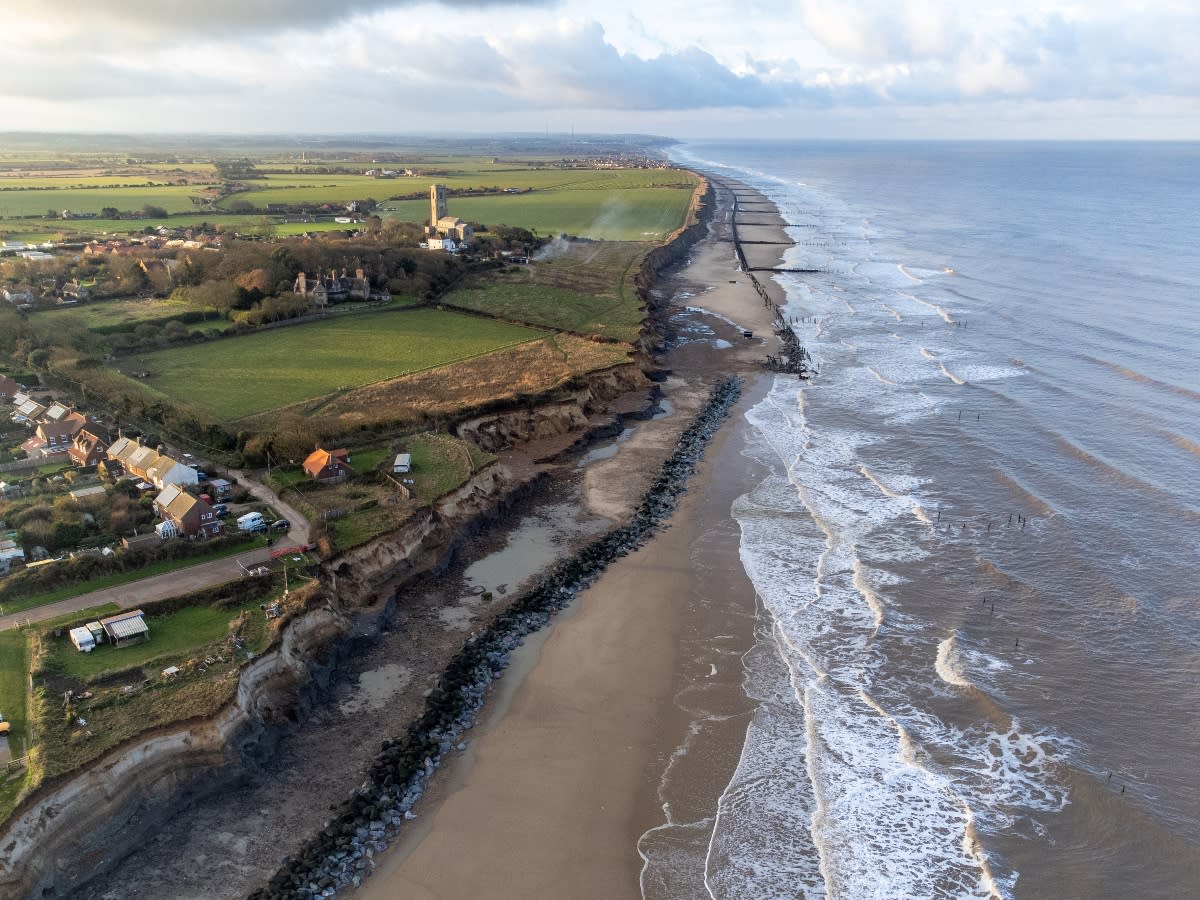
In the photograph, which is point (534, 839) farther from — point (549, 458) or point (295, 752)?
point (549, 458)

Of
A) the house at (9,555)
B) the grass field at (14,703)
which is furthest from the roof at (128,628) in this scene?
the house at (9,555)

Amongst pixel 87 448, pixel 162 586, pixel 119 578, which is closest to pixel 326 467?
pixel 162 586

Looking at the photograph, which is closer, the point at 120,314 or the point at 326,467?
the point at 326,467

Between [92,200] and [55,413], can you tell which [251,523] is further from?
[92,200]

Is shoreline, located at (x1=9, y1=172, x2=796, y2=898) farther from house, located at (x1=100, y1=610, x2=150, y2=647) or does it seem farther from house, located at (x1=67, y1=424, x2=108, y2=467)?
house, located at (x1=67, y1=424, x2=108, y2=467)

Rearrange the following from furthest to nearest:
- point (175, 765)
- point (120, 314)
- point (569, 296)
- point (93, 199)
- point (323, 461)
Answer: point (93, 199) → point (569, 296) → point (120, 314) → point (323, 461) → point (175, 765)

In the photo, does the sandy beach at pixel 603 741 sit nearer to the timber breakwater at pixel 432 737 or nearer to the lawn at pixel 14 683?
the timber breakwater at pixel 432 737

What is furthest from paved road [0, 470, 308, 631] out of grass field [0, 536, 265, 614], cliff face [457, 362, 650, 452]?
cliff face [457, 362, 650, 452]
